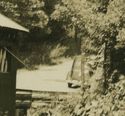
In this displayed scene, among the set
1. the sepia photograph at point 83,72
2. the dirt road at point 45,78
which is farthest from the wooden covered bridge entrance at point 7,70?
the dirt road at point 45,78

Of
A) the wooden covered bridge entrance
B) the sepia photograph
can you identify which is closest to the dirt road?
the sepia photograph

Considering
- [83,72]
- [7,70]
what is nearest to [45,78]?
[83,72]

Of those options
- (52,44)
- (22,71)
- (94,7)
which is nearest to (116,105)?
(94,7)

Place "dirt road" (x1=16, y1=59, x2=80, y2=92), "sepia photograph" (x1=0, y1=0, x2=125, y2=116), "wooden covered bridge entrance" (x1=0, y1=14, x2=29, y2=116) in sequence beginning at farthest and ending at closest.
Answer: "dirt road" (x1=16, y1=59, x2=80, y2=92) < "sepia photograph" (x1=0, y1=0, x2=125, y2=116) < "wooden covered bridge entrance" (x1=0, y1=14, x2=29, y2=116)

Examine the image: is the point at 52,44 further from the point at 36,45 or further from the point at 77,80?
the point at 77,80

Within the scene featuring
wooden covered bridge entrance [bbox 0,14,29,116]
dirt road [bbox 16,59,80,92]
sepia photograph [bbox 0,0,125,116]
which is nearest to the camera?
wooden covered bridge entrance [bbox 0,14,29,116]

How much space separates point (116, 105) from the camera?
24125mm

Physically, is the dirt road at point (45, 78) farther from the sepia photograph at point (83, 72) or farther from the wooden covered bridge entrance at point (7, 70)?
the wooden covered bridge entrance at point (7, 70)

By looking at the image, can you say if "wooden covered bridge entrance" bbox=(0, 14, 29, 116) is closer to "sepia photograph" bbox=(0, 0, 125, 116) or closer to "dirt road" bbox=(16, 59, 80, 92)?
"sepia photograph" bbox=(0, 0, 125, 116)

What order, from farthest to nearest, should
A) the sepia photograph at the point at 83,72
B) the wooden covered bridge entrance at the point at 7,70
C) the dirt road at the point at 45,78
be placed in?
the dirt road at the point at 45,78
the sepia photograph at the point at 83,72
the wooden covered bridge entrance at the point at 7,70

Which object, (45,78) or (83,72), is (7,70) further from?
(45,78)

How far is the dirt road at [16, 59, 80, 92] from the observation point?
3642 centimetres

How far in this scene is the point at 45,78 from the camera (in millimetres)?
40188

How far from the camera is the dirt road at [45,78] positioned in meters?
36.4
